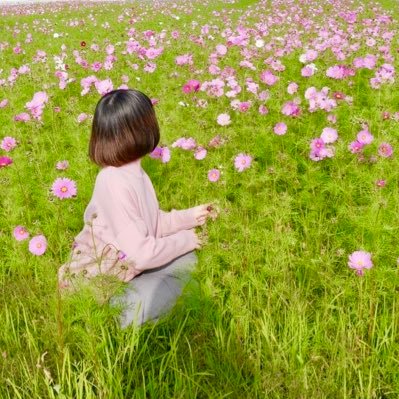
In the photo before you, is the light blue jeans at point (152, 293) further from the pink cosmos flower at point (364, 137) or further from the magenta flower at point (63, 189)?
the pink cosmos flower at point (364, 137)

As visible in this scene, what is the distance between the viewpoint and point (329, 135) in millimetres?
3207

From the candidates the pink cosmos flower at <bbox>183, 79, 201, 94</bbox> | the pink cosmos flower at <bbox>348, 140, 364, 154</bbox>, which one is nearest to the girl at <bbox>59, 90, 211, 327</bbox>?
the pink cosmos flower at <bbox>348, 140, 364, 154</bbox>

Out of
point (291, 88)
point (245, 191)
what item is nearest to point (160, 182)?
point (245, 191)

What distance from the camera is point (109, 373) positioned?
1.72 m

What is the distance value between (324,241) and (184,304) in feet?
3.18

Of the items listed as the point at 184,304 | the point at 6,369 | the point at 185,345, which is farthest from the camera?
the point at 184,304

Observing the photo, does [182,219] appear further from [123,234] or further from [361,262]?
[361,262]

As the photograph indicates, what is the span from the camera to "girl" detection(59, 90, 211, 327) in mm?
2244

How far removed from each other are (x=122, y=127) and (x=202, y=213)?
2.22 ft

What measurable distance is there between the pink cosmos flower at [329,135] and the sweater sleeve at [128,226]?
1.43 metres

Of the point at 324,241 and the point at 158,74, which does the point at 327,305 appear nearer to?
the point at 324,241

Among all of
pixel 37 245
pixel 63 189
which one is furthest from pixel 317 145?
pixel 37 245

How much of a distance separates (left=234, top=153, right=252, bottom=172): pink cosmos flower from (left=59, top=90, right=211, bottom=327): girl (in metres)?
0.82

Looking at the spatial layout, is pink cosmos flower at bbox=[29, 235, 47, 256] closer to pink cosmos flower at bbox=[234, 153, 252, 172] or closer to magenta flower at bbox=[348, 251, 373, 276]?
pink cosmos flower at bbox=[234, 153, 252, 172]
